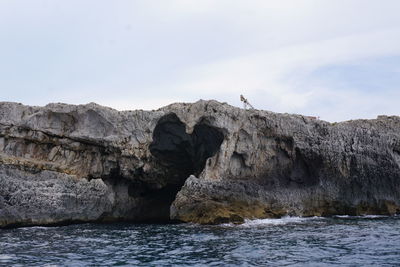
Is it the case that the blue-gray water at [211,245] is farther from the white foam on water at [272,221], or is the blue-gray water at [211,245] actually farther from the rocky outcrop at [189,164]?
the rocky outcrop at [189,164]

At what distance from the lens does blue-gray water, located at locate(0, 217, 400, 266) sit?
60.7 ft

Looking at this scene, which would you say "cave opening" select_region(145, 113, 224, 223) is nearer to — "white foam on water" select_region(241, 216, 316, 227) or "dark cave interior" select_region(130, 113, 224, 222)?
"dark cave interior" select_region(130, 113, 224, 222)

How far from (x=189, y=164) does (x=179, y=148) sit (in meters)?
1.62

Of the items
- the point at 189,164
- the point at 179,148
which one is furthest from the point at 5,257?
the point at 189,164

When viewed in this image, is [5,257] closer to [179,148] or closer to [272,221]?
[272,221]

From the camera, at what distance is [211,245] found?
22.3 m

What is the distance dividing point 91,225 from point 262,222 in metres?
10.8

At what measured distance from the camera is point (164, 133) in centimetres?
3784

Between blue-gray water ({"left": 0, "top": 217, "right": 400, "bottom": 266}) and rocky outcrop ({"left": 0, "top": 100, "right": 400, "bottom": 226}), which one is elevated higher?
rocky outcrop ({"left": 0, "top": 100, "right": 400, "bottom": 226})

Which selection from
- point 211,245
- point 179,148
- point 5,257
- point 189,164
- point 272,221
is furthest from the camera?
point 189,164

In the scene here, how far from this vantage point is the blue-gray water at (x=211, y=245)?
60.7 ft

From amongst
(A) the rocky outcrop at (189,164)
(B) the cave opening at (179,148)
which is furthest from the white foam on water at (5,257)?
(B) the cave opening at (179,148)

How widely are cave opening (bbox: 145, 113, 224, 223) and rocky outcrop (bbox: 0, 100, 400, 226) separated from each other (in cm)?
8

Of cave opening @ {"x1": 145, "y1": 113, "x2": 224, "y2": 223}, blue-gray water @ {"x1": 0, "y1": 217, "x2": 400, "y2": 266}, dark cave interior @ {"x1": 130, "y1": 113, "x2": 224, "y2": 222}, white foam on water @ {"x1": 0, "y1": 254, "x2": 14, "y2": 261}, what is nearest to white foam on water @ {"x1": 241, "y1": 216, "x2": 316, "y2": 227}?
blue-gray water @ {"x1": 0, "y1": 217, "x2": 400, "y2": 266}
